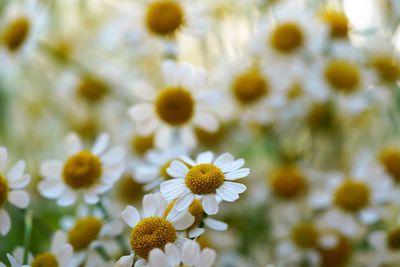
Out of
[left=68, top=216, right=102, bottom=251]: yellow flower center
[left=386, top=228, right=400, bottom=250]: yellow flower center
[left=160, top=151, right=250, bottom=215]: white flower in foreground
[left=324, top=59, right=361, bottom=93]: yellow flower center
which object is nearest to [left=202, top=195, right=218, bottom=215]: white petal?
[left=160, top=151, right=250, bottom=215]: white flower in foreground

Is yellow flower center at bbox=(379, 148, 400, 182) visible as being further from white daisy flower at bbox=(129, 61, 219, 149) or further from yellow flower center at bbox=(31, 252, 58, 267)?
yellow flower center at bbox=(31, 252, 58, 267)

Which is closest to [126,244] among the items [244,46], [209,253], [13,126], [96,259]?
[96,259]

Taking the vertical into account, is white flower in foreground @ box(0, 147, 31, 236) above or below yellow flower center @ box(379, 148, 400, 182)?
below

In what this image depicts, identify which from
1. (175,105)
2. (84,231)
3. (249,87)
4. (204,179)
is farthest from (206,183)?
(249,87)

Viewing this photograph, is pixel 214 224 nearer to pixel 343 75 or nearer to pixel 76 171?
pixel 76 171

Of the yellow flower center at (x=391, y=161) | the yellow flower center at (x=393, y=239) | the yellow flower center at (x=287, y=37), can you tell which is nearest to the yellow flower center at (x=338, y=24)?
the yellow flower center at (x=287, y=37)

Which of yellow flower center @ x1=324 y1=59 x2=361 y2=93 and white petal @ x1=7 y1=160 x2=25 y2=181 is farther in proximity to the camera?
yellow flower center @ x1=324 y1=59 x2=361 y2=93
